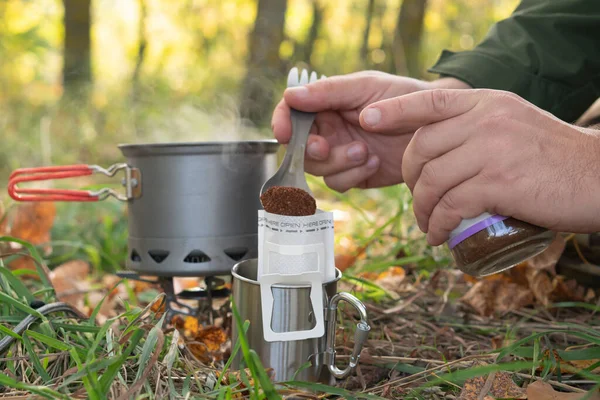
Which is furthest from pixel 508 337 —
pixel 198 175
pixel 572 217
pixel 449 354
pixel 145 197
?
pixel 145 197

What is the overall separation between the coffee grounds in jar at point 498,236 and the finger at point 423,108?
23 centimetres

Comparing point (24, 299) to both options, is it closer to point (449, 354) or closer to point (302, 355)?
point (302, 355)

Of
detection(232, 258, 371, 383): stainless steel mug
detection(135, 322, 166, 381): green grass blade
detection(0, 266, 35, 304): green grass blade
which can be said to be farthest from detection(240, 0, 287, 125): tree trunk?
detection(135, 322, 166, 381): green grass blade

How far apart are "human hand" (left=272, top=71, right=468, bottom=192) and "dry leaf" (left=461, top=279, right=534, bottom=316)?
0.41 meters

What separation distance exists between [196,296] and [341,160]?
1.84 feet

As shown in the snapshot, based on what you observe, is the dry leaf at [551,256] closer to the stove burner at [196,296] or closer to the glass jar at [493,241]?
the glass jar at [493,241]

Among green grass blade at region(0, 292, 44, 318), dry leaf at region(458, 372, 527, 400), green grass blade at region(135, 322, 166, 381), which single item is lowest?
dry leaf at region(458, 372, 527, 400)

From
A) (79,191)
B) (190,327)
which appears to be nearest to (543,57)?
(190,327)

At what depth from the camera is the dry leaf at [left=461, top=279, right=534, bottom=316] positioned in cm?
171

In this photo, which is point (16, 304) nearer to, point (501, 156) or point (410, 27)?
point (501, 156)

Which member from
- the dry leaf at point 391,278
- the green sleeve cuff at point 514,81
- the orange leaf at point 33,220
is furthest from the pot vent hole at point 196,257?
the orange leaf at point 33,220

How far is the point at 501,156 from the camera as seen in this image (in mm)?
1094

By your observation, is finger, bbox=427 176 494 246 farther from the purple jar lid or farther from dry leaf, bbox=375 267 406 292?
dry leaf, bbox=375 267 406 292

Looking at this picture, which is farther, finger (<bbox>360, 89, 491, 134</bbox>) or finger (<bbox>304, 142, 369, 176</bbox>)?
finger (<bbox>304, 142, 369, 176</bbox>)
